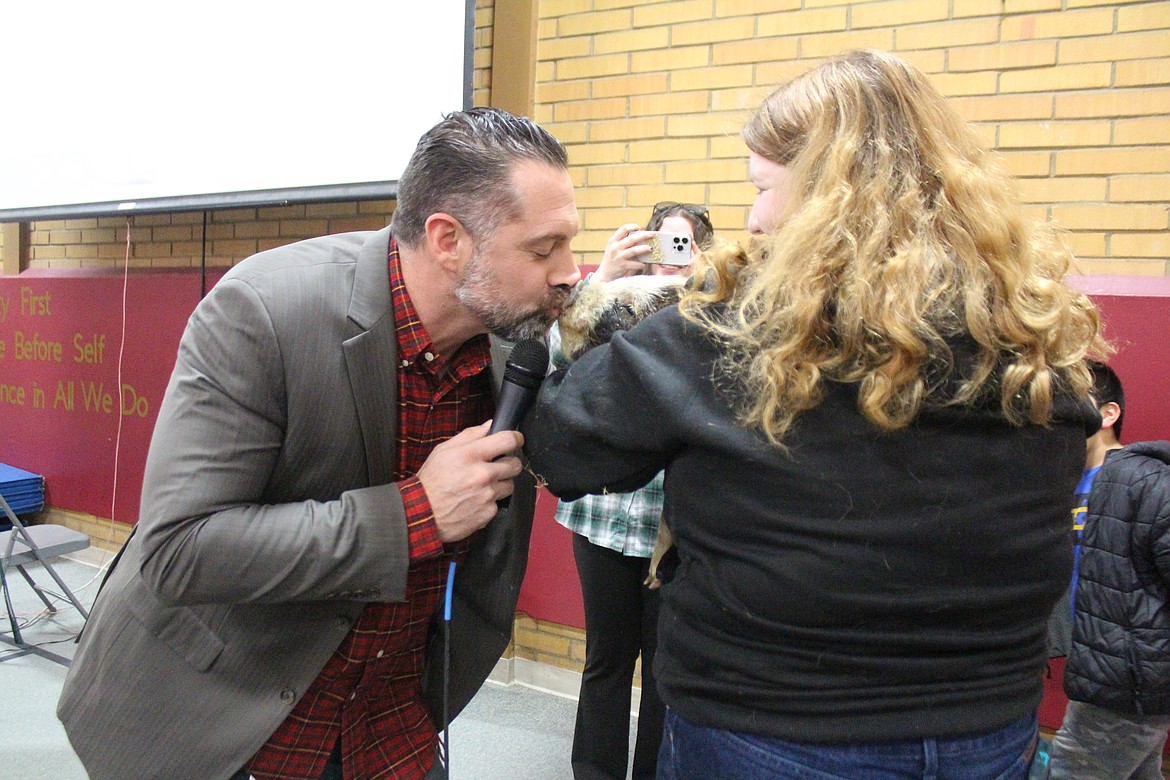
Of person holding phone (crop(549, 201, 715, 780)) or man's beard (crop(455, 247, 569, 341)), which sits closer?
man's beard (crop(455, 247, 569, 341))

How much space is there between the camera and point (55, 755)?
10.7 feet

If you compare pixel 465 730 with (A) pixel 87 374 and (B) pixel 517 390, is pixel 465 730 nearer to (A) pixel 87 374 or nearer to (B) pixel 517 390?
(B) pixel 517 390

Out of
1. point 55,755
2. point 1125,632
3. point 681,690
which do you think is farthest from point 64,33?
point 1125,632

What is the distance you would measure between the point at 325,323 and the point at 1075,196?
2569mm

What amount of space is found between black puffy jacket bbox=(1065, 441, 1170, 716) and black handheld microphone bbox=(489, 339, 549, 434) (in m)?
2.00

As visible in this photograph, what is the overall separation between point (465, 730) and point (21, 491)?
3.91m

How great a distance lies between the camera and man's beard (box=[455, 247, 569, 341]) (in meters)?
1.41

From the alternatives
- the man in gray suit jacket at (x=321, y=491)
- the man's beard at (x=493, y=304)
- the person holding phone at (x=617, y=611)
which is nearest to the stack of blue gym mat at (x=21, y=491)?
the person holding phone at (x=617, y=611)

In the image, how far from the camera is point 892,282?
863 millimetres

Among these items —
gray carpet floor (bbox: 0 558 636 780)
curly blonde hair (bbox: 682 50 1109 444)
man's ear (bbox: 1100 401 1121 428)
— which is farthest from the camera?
gray carpet floor (bbox: 0 558 636 780)

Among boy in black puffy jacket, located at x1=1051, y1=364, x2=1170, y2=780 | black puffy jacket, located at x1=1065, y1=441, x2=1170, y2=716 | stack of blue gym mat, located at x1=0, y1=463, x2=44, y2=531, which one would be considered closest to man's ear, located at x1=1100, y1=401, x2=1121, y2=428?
boy in black puffy jacket, located at x1=1051, y1=364, x2=1170, y2=780

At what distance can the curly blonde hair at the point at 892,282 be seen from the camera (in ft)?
2.82

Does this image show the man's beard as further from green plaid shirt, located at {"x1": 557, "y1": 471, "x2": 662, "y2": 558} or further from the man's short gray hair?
green plaid shirt, located at {"x1": 557, "y1": 471, "x2": 662, "y2": 558}

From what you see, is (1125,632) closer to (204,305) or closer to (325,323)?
(325,323)
